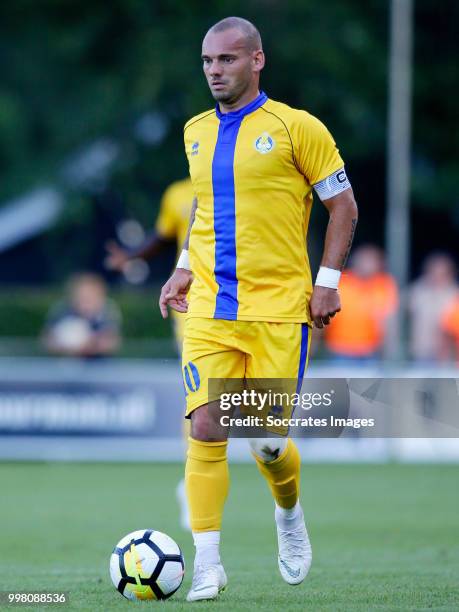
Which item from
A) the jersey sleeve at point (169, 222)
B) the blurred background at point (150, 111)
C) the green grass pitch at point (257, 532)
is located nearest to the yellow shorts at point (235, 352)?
the green grass pitch at point (257, 532)

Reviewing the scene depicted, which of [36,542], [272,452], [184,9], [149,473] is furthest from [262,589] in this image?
[184,9]

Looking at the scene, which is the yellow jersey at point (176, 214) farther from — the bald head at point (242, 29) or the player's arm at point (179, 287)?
the bald head at point (242, 29)

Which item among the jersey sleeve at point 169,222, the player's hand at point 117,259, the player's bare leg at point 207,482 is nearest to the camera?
the player's bare leg at point 207,482

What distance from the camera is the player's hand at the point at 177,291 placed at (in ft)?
23.5

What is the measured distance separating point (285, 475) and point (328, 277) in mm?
1007

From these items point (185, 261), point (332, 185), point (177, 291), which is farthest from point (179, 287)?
point (332, 185)

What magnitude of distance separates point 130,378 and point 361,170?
1361 cm

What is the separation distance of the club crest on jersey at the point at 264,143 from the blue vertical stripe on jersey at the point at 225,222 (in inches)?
4.4

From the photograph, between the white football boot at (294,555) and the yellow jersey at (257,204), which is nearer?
the yellow jersey at (257,204)

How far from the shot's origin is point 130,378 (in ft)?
54.7

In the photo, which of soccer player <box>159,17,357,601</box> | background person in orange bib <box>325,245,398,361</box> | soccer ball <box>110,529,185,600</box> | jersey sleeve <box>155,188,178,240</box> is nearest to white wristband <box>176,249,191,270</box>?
soccer player <box>159,17,357,601</box>

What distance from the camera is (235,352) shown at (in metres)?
6.87

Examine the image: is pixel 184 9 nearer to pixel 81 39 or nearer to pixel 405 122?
pixel 81 39

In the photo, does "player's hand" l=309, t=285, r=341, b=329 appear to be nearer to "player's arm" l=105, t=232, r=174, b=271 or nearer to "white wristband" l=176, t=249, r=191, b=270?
"white wristband" l=176, t=249, r=191, b=270
